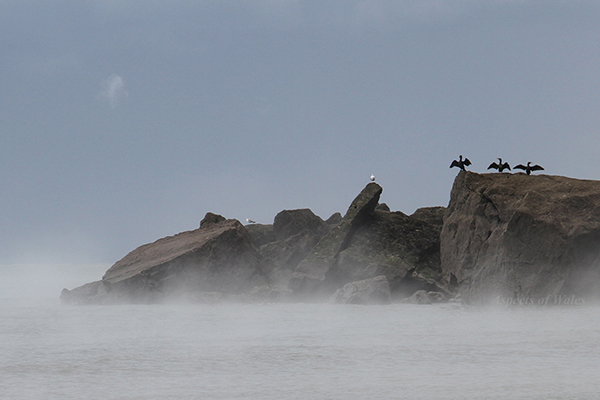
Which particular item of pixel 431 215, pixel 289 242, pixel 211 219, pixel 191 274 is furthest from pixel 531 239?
pixel 211 219

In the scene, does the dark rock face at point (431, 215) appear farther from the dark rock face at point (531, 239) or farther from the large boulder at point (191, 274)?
the large boulder at point (191, 274)

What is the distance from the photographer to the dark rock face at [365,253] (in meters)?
29.6

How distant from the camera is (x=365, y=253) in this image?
30.1 meters

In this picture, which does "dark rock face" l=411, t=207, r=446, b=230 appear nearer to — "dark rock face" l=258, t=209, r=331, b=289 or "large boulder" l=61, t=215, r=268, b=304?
"dark rock face" l=258, t=209, r=331, b=289

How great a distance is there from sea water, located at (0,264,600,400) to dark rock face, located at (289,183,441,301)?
453 cm

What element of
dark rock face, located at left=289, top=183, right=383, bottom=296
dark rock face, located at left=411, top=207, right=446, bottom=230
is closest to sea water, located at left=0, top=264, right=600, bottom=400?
dark rock face, located at left=289, top=183, right=383, bottom=296

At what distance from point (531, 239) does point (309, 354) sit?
1277 cm

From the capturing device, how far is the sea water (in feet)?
36.5

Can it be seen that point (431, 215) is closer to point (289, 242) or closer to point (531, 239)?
point (289, 242)

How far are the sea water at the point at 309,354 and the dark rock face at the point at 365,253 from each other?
453cm

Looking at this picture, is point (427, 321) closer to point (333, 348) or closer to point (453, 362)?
point (333, 348)

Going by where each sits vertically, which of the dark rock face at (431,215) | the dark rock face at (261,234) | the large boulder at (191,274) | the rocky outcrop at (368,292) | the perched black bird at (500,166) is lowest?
the rocky outcrop at (368,292)

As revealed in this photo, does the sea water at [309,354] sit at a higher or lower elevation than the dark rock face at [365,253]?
lower

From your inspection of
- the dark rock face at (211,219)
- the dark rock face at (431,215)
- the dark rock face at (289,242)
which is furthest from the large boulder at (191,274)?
the dark rock face at (431,215)
